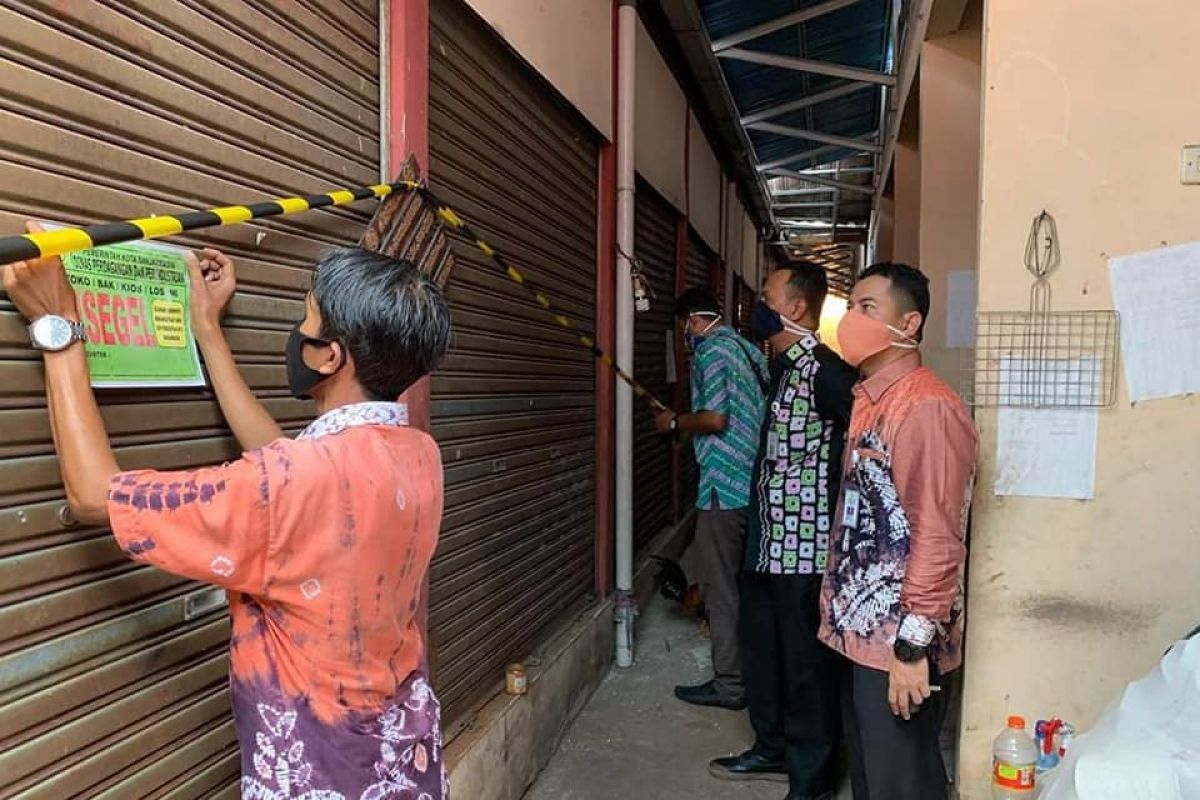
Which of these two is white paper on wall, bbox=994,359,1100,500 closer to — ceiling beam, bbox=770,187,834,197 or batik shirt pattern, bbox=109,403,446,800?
batik shirt pattern, bbox=109,403,446,800

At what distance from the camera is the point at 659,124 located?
5836 millimetres

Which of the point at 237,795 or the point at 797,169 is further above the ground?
the point at 797,169

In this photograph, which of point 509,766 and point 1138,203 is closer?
point 1138,203

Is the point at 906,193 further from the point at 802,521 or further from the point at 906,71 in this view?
the point at 802,521

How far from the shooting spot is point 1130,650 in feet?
8.78

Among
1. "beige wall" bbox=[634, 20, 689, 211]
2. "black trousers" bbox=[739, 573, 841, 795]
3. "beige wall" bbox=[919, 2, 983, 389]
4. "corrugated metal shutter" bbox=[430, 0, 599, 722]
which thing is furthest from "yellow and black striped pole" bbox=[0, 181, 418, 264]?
"beige wall" bbox=[634, 20, 689, 211]


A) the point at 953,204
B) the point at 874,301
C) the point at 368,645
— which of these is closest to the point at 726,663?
the point at 874,301

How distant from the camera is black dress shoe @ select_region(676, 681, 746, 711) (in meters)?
4.22

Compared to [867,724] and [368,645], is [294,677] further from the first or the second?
[867,724]

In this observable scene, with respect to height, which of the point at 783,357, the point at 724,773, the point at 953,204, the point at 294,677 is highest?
the point at 953,204

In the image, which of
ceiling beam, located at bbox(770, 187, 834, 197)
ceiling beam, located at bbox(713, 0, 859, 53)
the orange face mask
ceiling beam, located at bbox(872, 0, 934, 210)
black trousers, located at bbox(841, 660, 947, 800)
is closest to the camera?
black trousers, located at bbox(841, 660, 947, 800)

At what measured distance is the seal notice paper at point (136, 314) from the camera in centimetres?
136

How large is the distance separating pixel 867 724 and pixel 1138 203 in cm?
171

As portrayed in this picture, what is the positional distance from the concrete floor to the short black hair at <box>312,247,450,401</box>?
Answer: 7.89 feet
